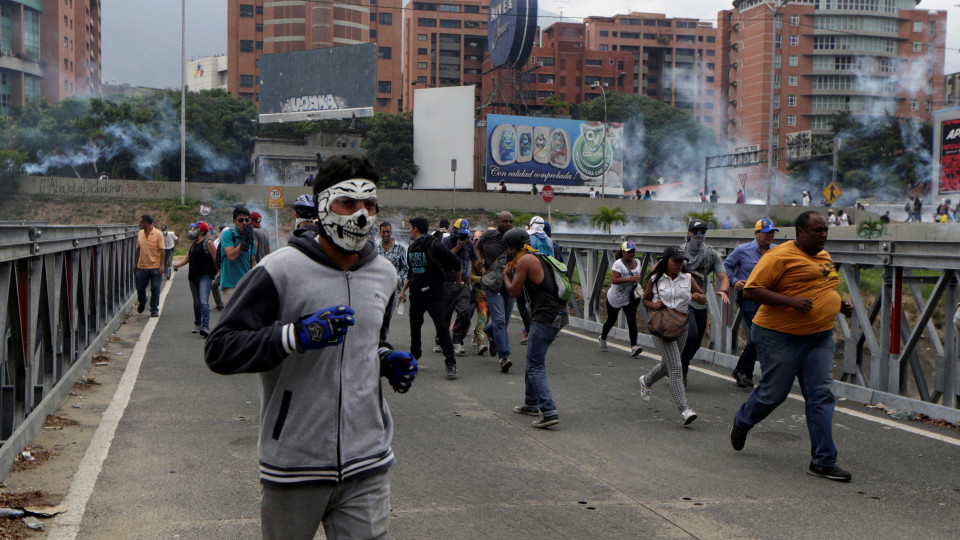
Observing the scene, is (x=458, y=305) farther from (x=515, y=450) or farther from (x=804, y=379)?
(x=804, y=379)

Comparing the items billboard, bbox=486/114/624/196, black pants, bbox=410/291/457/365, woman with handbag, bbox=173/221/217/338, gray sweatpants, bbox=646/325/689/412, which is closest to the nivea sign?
billboard, bbox=486/114/624/196

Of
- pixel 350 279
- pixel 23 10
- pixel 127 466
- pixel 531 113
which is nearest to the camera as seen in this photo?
pixel 350 279

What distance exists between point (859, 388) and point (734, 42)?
117805 mm

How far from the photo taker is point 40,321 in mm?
7652

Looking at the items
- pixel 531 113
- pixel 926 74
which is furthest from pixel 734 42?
pixel 531 113

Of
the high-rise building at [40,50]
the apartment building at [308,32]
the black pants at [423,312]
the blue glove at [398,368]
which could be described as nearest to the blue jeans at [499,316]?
the black pants at [423,312]

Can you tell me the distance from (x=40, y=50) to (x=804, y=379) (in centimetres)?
9781

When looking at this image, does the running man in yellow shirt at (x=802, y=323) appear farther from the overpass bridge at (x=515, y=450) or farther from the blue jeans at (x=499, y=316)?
the blue jeans at (x=499, y=316)

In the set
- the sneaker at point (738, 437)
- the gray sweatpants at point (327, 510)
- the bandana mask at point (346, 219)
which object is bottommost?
the sneaker at point (738, 437)

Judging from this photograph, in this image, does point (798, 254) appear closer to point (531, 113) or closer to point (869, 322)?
point (869, 322)

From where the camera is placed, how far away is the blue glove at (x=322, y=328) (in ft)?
8.95

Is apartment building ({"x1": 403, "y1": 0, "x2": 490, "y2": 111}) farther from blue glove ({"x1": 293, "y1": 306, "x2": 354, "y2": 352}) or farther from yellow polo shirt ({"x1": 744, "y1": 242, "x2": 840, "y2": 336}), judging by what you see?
blue glove ({"x1": 293, "y1": 306, "x2": 354, "y2": 352})

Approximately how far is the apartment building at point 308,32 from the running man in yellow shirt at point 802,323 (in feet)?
338

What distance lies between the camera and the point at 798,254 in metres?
6.59
